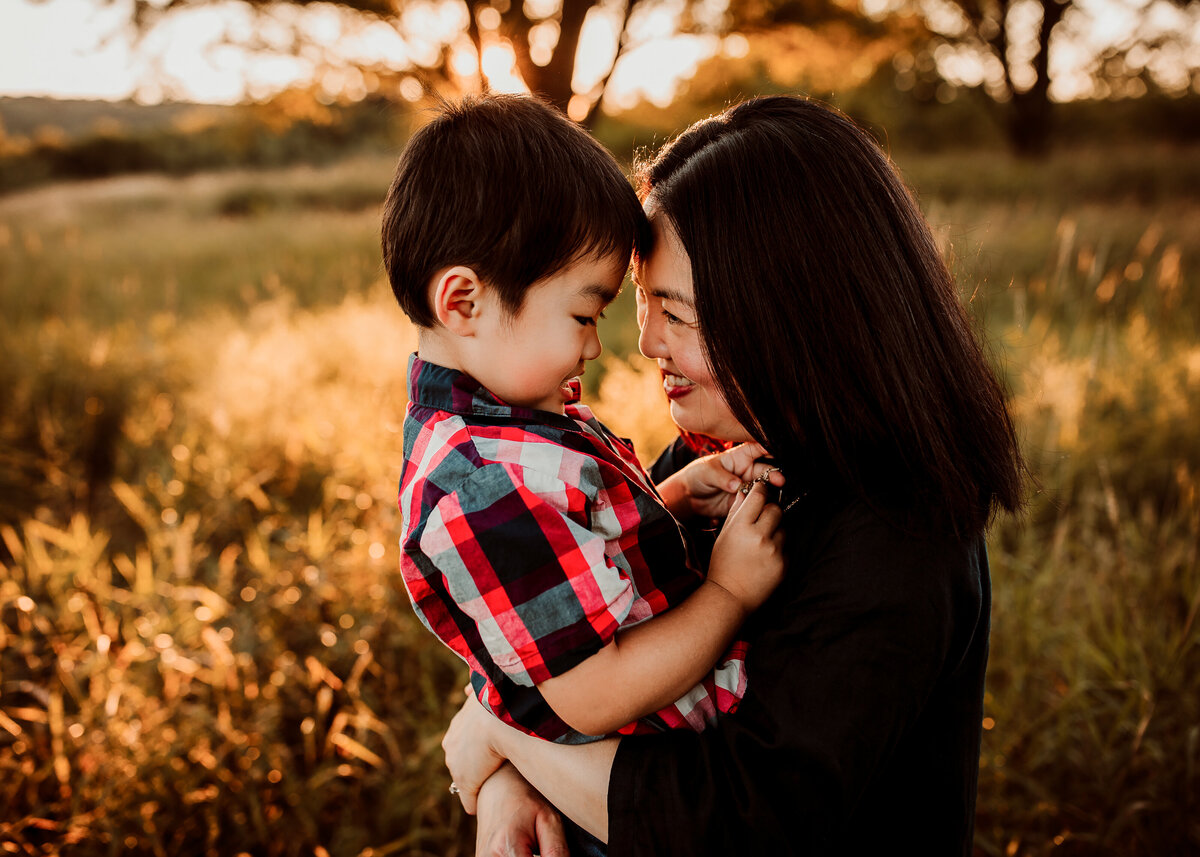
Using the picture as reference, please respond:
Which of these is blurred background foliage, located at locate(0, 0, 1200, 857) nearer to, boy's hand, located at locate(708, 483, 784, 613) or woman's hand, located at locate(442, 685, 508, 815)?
boy's hand, located at locate(708, 483, 784, 613)

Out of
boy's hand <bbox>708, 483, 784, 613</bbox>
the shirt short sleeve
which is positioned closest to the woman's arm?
the shirt short sleeve

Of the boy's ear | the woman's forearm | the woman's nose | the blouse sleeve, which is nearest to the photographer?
the blouse sleeve

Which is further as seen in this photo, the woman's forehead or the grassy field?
the grassy field

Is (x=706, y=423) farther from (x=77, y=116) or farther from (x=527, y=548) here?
(x=77, y=116)

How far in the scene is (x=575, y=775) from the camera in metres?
1.13

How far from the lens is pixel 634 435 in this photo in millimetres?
3146

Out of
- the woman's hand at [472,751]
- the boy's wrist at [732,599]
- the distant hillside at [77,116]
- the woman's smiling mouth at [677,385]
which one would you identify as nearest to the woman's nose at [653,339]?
the woman's smiling mouth at [677,385]

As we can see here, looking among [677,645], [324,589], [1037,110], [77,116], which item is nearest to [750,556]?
[677,645]

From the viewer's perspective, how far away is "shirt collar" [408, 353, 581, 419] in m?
1.19

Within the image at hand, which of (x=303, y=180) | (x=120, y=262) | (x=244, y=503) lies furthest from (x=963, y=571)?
(x=303, y=180)

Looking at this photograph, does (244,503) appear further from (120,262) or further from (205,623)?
(120,262)

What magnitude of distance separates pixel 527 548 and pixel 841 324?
55 cm

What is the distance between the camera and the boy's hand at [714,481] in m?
1.41

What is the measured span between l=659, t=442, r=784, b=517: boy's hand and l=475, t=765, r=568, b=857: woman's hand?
1.90 feet
